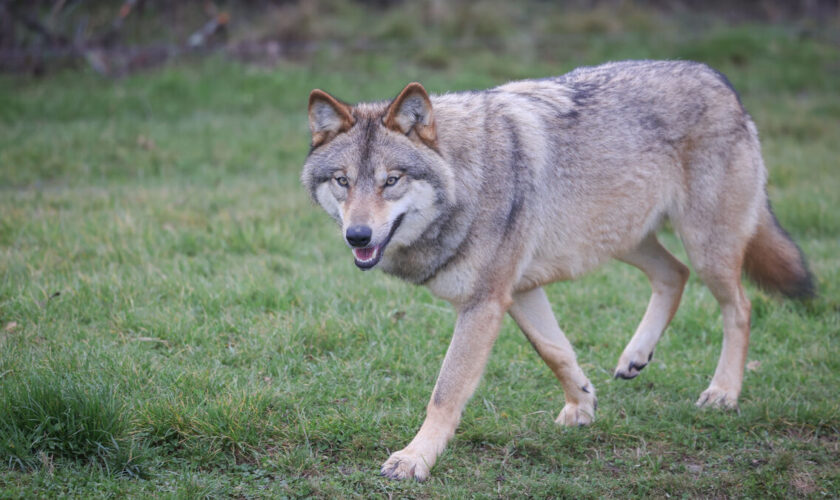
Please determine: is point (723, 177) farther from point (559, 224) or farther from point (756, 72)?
point (756, 72)

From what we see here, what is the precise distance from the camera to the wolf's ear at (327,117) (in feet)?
12.5

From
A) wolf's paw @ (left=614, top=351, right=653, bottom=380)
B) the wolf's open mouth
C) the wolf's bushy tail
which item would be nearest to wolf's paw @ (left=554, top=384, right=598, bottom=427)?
wolf's paw @ (left=614, top=351, right=653, bottom=380)

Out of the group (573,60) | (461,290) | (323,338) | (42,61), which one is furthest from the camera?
(573,60)

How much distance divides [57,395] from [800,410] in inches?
149

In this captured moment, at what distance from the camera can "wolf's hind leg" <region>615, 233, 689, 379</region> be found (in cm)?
461

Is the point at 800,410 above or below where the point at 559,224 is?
below

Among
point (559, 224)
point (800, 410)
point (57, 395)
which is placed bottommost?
point (800, 410)

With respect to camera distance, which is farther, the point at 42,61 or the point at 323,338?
the point at 42,61

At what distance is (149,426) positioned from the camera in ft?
12.2

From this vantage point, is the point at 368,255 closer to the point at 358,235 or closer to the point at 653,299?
the point at 358,235

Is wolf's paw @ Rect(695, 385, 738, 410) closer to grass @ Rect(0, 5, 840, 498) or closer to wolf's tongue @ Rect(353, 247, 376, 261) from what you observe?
grass @ Rect(0, 5, 840, 498)

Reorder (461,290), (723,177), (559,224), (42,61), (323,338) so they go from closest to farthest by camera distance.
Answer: (461,290)
(559,224)
(723,177)
(323,338)
(42,61)

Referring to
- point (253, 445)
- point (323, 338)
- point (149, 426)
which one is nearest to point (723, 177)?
point (323, 338)

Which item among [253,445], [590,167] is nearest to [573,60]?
[590,167]
